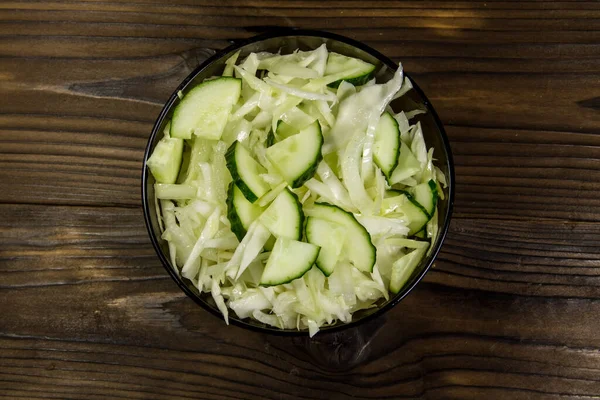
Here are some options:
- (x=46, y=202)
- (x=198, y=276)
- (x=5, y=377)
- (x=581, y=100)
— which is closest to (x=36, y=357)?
(x=5, y=377)

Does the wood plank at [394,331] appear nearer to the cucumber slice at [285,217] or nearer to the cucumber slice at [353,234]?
the cucumber slice at [353,234]

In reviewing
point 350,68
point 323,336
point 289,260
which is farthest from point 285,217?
point 323,336

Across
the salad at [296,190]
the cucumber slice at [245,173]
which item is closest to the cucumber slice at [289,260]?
the salad at [296,190]

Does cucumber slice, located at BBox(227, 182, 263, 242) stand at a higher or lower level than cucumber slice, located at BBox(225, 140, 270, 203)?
lower

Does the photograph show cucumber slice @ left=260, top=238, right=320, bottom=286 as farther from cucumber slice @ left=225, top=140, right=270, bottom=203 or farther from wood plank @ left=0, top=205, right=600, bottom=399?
wood plank @ left=0, top=205, right=600, bottom=399

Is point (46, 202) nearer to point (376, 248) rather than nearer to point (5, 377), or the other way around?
point (5, 377)

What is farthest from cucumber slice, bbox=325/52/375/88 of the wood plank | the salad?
the wood plank

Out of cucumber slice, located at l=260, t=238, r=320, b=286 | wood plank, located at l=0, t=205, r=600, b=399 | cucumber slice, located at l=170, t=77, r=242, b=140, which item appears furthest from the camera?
wood plank, located at l=0, t=205, r=600, b=399
